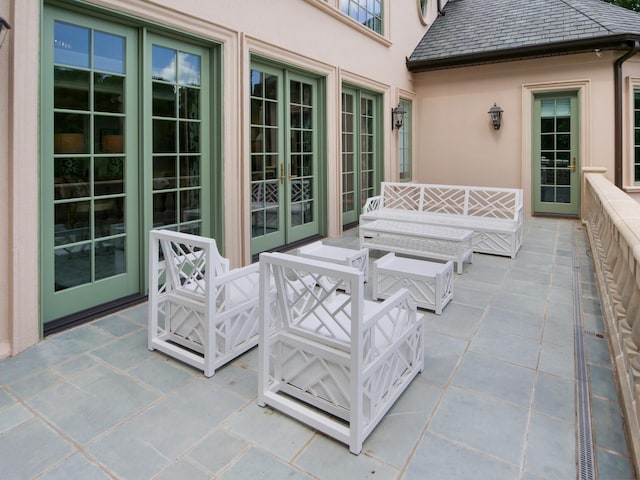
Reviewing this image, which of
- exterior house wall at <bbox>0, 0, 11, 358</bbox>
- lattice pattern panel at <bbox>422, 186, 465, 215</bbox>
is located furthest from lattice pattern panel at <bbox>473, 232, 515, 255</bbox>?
exterior house wall at <bbox>0, 0, 11, 358</bbox>

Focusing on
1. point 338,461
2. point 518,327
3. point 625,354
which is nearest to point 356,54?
point 518,327

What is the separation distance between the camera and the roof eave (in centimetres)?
671

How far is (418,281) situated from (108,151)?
2.64 meters

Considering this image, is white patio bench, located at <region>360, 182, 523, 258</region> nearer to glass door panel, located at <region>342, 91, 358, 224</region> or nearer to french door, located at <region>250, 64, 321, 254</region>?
glass door panel, located at <region>342, 91, 358, 224</region>

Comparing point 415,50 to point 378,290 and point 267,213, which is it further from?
point 378,290

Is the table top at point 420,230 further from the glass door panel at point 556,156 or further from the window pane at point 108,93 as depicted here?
the glass door panel at point 556,156

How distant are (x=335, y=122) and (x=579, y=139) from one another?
4448 mm

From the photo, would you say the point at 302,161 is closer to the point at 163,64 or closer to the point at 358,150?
the point at 358,150

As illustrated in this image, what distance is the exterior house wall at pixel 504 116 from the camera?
7.20 metres

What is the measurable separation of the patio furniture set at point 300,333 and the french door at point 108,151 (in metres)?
0.74

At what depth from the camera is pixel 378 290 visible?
370 centimetres

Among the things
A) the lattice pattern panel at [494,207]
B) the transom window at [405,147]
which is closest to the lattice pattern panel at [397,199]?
the lattice pattern panel at [494,207]

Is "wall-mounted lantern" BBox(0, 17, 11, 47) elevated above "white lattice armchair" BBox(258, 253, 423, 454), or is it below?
above

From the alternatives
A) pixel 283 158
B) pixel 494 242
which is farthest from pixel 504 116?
pixel 283 158
